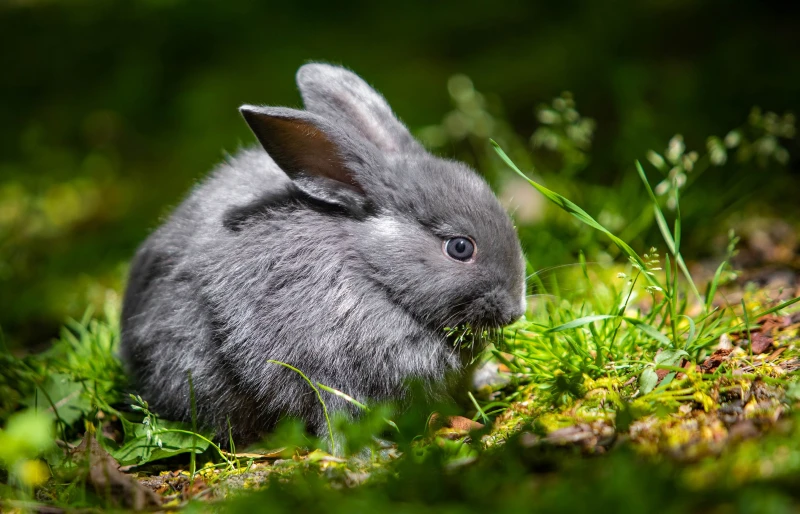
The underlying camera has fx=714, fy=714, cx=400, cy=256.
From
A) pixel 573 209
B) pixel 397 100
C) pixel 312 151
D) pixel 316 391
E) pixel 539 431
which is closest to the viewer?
pixel 539 431

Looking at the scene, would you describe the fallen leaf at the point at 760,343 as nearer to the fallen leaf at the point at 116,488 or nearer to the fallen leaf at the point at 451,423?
the fallen leaf at the point at 451,423

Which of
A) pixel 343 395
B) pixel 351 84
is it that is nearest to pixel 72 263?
pixel 351 84

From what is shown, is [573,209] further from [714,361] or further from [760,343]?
[760,343]

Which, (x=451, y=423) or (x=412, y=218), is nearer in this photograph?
(x=451, y=423)

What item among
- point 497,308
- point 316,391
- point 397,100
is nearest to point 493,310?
point 497,308

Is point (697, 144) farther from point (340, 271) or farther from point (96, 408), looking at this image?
point (96, 408)
